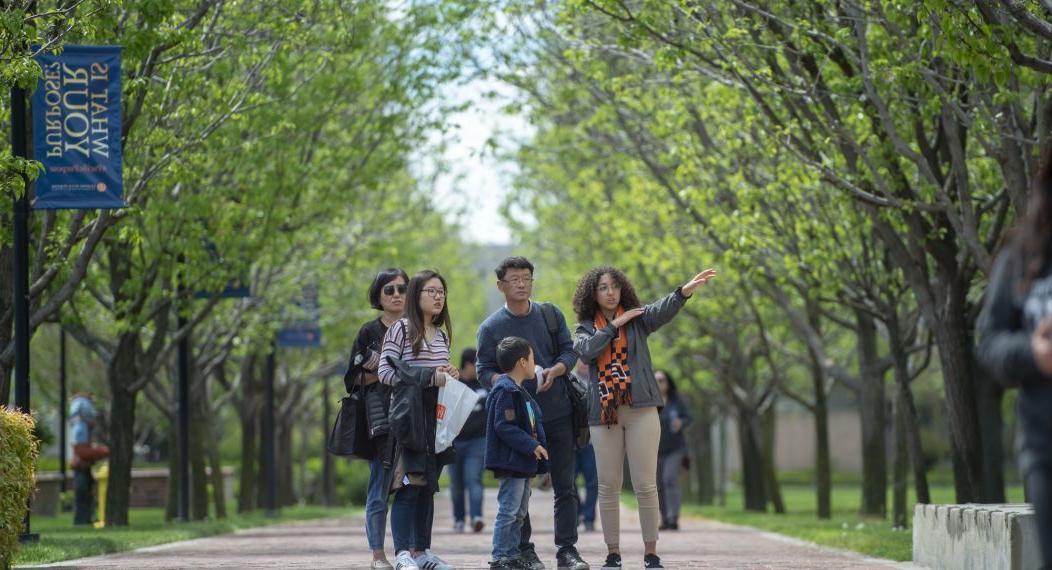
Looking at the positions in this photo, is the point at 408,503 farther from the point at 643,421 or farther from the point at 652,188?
the point at 652,188

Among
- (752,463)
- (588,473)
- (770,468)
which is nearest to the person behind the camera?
(588,473)

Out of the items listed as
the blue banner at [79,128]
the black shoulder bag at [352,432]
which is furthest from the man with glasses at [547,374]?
the blue banner at [79,128]

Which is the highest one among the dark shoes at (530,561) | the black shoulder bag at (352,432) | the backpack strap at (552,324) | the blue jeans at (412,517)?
the backpack strap at (552,324)

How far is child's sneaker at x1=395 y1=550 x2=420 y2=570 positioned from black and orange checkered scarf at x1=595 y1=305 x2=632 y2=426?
1508mm

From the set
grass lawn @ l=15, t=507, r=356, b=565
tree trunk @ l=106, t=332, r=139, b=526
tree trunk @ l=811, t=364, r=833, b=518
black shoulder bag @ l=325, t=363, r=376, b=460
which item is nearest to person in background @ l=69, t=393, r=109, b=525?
grass lawn @ l=15, t=507, r=356, b=565

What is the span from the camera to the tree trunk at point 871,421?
22.0 meters

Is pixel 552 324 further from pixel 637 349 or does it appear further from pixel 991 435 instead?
pixel 991 435

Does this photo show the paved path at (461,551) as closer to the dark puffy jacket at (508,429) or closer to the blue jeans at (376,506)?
the blue jeans at (376,506)

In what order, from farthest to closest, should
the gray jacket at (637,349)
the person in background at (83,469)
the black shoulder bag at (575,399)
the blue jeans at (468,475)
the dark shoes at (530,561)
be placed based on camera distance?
the person in background at (83,469) < the blue jeans at (468,475) < the black shoulder bag at (575,399) < the dark shoes at (530,561) < the gray jacket at (637,349)

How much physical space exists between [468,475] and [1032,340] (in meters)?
15.3

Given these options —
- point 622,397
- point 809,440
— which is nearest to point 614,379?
point 622,397

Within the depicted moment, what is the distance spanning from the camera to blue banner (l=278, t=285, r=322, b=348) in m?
26.5

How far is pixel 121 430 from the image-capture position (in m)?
20.8

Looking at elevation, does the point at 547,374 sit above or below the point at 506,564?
above
